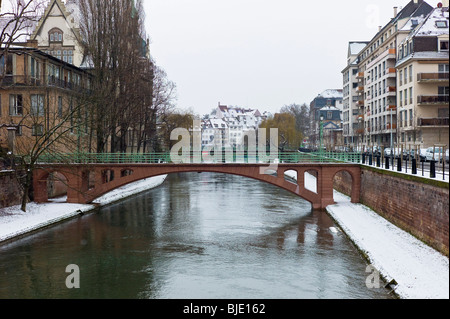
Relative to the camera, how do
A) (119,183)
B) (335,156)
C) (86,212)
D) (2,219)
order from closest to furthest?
1. (2,219)
2. (86,212)
3. (119,183)
4. (335,156)

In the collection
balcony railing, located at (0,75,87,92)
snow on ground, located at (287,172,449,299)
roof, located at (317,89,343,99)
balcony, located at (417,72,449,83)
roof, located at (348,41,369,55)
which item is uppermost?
roof, located at (348,41,369,55)

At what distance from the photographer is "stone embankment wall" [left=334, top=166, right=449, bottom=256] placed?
2209 centimetres

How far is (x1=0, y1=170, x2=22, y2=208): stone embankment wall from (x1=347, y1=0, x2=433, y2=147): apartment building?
41586mm

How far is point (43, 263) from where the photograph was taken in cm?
2380

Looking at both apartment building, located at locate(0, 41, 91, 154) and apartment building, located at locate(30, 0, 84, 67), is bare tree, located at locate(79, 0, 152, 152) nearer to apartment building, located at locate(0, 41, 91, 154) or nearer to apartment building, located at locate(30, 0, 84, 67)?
apartment building, located at locate(0, 41, 91, 154)

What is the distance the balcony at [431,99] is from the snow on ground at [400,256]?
1874cm

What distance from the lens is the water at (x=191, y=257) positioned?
19.7 metres

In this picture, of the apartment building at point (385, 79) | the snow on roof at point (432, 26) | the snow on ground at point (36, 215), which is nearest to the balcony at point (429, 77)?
the snow on roof at point (432, 26)

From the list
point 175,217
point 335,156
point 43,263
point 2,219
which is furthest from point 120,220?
point 335,156

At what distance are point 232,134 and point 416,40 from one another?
444 feet

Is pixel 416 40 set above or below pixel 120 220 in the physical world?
above

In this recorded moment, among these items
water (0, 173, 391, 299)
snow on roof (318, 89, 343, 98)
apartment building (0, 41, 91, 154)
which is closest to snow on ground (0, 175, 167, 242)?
water (0, 173, 391, 299)

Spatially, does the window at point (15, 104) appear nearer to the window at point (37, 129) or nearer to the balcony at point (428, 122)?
the window at point (37, 129)
